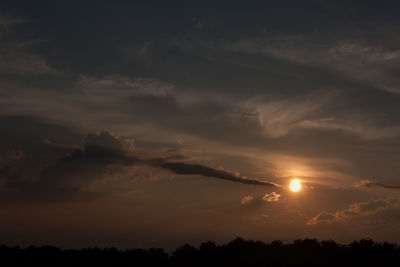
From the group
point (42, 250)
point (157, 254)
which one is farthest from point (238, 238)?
point (42, 250)

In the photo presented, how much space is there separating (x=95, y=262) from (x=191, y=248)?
817 inches

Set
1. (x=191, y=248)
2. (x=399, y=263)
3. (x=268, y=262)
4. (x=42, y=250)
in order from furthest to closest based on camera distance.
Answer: (x=42, y=250), (x=191, y=248), (x=268, y=262), (x=399, y=263)

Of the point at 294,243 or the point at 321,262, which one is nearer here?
the point at 321,262

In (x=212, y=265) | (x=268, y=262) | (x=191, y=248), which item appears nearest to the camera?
(x=268, y=262)

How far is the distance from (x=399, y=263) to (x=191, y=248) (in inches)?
1655

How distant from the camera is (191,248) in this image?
3809 inches

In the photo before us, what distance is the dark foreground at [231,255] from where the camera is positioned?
74.4 meters

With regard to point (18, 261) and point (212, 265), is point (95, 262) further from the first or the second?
point (212, 265)

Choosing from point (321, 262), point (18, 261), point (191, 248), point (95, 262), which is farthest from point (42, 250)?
point (321, 262)

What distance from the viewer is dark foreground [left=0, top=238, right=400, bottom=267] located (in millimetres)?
74375

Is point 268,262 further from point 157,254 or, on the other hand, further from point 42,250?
point 42,250

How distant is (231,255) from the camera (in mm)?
89938

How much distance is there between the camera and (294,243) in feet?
282

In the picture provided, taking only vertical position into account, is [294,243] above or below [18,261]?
above
